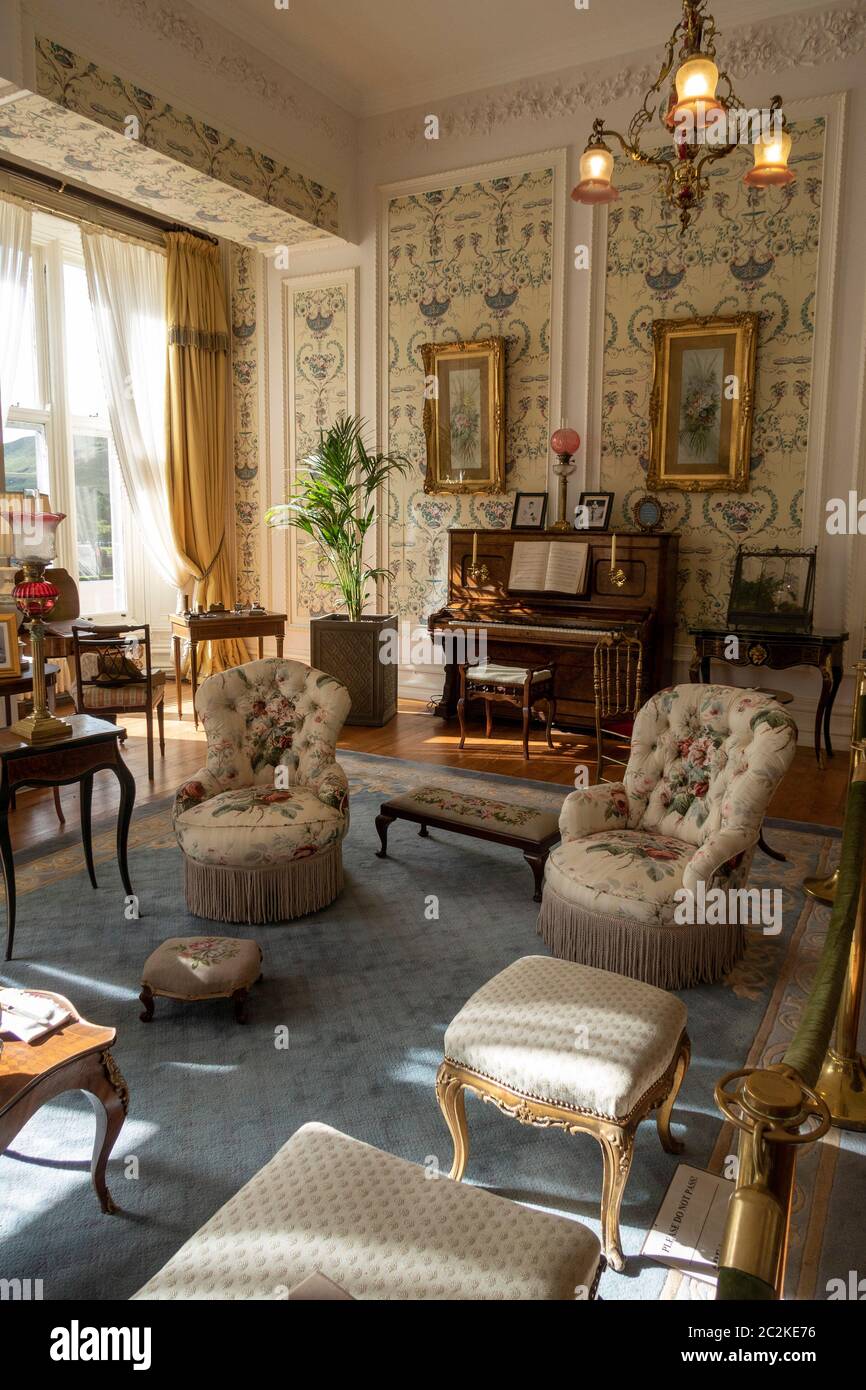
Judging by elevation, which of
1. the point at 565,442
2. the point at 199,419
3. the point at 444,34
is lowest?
the point at 565,442

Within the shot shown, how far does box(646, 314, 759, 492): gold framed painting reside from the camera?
6238mm

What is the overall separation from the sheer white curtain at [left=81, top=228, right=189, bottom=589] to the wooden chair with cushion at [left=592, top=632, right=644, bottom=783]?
4413 millimetres

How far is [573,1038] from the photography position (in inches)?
81.3

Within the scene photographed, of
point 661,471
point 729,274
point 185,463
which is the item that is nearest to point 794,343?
point 729,274

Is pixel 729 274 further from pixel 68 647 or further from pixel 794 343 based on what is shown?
pixel 68 647

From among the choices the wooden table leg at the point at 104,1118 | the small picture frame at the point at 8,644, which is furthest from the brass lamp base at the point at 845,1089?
the small picture frame at the point at 8,644

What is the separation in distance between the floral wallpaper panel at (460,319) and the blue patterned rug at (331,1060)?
12.9 ft

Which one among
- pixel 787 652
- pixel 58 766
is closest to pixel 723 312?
pixel 787 652

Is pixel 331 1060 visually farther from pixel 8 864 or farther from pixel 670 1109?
pixel 8 864

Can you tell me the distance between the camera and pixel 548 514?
7070 millimetres

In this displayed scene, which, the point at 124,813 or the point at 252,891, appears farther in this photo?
the point at 124,813

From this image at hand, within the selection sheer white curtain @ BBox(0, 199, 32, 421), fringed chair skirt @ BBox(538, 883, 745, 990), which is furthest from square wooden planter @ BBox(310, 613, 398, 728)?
fringed chair skirt @ BBox(538, 883, 745, 990)

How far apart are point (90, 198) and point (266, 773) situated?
5624mm

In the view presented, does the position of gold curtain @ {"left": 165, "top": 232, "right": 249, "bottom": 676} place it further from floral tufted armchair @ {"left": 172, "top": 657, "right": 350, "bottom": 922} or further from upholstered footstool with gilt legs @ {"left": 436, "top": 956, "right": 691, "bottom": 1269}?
upholstered footstool with gilt legs @ {"left": 436, "top": 956, "right": 691, "bottom": 1269}
